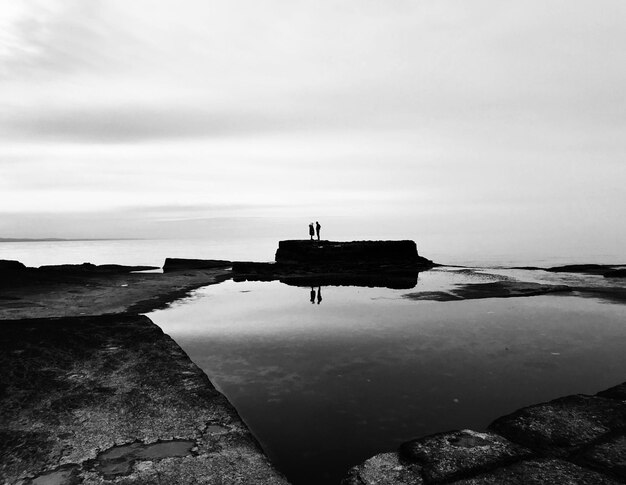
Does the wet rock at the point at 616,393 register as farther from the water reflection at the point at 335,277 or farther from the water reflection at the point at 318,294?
the water reflection at the point at 335,277

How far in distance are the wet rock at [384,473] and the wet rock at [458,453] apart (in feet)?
0.36

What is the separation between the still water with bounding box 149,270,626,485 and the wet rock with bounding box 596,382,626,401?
1.13 ft

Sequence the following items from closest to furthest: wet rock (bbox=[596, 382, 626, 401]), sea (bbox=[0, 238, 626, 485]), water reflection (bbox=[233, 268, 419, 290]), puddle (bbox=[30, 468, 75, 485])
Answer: puddle (bbox=[30, 468, 75, 485])
sea (bbox=[0, 238, 626, 485])
wet rock (bbox=[596, 382, 626, 401])
water reflection (bbox=[233, 268, 419, 290])

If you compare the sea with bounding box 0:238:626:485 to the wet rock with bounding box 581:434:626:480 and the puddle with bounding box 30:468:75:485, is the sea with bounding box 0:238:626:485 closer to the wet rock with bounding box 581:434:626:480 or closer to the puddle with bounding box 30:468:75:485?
the wet rock with bounding box 581:434:626:480

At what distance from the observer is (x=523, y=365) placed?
7.08 metres

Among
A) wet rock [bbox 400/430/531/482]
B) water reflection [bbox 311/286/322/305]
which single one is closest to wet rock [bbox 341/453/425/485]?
wet rock [bbox 400/430/531/482]

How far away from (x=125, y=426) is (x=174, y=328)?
5990mm

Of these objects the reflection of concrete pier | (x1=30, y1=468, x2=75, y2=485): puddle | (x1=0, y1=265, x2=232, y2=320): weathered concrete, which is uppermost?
the reflection of concrete pier

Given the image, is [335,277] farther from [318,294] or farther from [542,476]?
[542,476]

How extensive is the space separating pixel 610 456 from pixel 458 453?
1508 millimetres


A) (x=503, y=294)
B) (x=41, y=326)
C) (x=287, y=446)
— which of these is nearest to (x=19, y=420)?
(x=287, y=446)

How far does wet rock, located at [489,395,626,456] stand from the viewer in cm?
423

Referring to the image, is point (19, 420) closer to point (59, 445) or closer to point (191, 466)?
point (59, 445)

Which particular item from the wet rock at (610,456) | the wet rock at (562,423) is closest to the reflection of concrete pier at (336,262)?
the wet rock at (562,423)
